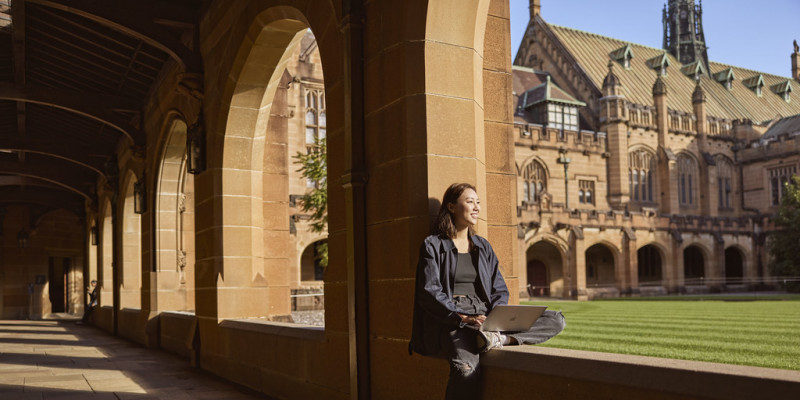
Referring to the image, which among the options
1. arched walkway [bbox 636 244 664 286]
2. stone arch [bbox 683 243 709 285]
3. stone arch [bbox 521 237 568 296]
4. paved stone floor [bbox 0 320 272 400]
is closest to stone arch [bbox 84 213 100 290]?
paved stone floor [bbox 0 320 272 400]

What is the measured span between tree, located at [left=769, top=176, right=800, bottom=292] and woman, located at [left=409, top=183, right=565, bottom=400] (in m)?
36.5

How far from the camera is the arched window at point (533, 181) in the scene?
40.2m

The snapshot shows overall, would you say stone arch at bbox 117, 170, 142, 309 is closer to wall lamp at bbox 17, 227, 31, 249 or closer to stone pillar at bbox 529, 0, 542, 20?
wall lamp at bbox 17, 227, 31, 249

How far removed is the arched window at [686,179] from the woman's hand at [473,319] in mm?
47202

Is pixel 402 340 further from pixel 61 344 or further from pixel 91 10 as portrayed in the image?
pixel 61 344

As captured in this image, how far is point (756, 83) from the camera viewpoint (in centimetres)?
5894

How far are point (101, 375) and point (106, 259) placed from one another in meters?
10.2

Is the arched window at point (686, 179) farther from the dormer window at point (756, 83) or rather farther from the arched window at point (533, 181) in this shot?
the dormer window at point (756, 83)

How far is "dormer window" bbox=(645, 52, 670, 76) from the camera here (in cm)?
5297

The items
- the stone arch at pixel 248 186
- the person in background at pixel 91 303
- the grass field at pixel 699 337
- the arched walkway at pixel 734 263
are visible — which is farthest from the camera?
the arched walkway at pixel 734 263

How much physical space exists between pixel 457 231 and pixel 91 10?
5.38m

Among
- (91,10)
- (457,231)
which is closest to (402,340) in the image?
(457,231)

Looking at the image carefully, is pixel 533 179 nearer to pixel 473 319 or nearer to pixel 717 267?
pixel 717 267

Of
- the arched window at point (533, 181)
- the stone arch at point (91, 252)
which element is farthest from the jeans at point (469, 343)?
the arched window at point (533, 181)
